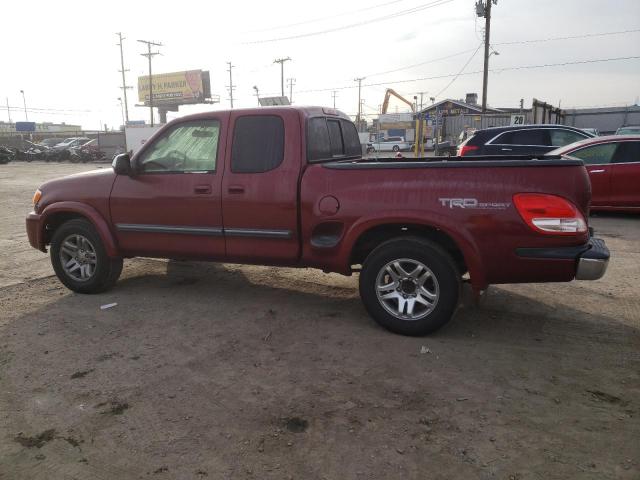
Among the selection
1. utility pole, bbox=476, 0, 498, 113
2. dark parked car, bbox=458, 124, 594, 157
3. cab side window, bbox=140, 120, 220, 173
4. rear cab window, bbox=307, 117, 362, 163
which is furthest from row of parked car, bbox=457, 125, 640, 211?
utility pole, bbox=476, 0, 498, 113

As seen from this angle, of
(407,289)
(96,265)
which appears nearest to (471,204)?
(407,289)

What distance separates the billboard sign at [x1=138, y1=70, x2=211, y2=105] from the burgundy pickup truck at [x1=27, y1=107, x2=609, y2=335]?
7507 centimetres

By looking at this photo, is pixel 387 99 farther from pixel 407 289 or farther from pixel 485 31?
pixel 407 289

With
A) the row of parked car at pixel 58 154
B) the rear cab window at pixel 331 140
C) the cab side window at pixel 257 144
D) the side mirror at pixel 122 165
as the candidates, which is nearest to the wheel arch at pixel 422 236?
the rear cab window at pixel 331 140

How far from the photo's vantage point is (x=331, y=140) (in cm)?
507

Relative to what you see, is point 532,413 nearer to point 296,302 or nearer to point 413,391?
point 413,391

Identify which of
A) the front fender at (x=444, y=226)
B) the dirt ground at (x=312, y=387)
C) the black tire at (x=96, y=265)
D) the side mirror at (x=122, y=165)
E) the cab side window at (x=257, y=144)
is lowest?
the dirt ground at (x=312, y=387)

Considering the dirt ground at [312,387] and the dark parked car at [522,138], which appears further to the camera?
the dark parked car at [522,138]

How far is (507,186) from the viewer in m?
3.70

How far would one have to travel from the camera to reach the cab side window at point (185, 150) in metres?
4.82

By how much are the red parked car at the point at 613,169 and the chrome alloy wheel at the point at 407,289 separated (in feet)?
21.5

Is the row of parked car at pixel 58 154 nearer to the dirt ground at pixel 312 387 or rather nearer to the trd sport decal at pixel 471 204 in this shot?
the dirt ground at pixel 312 387

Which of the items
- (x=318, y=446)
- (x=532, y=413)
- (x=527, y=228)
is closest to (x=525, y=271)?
(x=527, y=228)

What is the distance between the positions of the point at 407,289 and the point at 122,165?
9.96 feet
